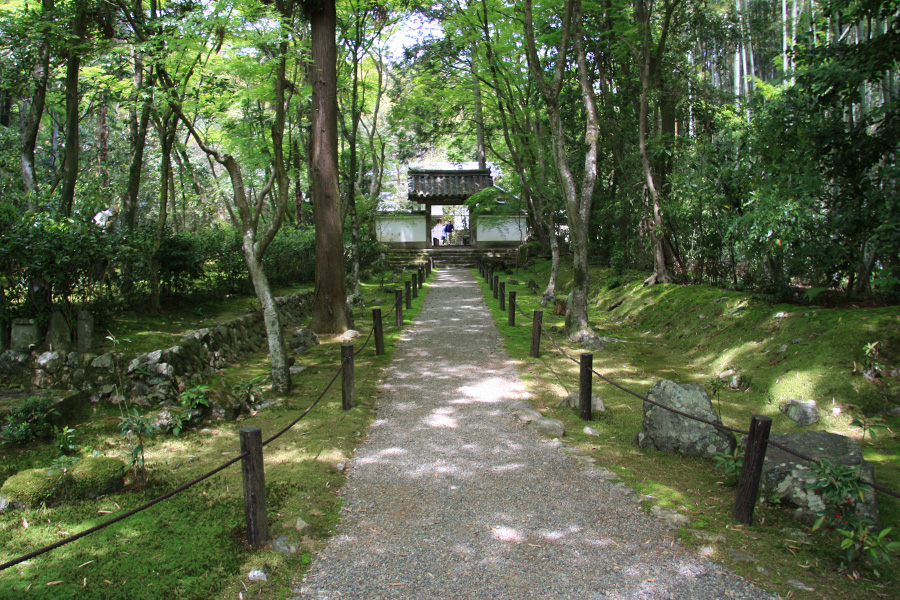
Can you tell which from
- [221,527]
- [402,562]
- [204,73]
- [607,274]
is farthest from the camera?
[607,274]

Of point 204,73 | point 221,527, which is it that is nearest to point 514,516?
point 221,527

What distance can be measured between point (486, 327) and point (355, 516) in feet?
24.8

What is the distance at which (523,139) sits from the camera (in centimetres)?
1552

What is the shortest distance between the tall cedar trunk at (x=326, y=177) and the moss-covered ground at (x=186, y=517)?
3.55 metres

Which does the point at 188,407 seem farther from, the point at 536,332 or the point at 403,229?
the point at 403,229

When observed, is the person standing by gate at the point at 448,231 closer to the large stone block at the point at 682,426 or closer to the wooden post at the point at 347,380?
the wooden post at the point at 347,380

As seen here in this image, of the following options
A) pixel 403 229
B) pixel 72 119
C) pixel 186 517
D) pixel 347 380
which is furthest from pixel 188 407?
pixel 403 229

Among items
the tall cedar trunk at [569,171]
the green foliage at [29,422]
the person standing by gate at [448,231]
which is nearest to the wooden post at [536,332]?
the tall cedar trunk at [569,171]

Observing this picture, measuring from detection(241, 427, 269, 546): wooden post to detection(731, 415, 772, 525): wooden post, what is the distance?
3047mm

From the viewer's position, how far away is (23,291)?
5645 millimetres

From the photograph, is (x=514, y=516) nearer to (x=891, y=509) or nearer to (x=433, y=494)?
(x=433, y=494)

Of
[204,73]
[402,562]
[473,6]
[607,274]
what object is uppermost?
[473,6]

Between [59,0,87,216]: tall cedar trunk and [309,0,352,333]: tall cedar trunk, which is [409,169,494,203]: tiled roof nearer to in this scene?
[309,0,352,333]: tall cedar trunk

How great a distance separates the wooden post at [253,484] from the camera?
326 cm
